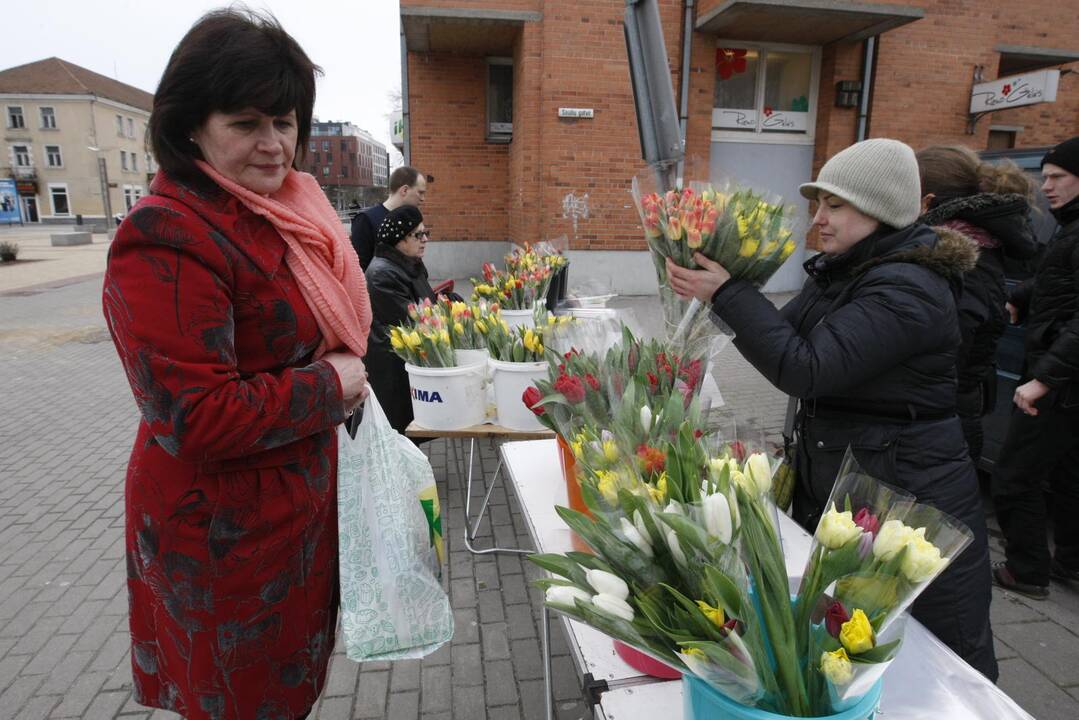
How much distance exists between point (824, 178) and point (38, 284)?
18.7 metres

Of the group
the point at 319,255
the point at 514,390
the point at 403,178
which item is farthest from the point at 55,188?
the point at 319,255

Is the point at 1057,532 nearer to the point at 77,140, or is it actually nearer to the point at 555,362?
the point at 555,362

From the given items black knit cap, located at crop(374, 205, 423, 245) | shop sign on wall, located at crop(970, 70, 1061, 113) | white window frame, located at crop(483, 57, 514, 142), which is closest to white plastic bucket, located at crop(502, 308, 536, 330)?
black knit cap, located at crop(374, 205, 423, 245)

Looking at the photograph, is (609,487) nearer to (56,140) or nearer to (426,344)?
(426,344)

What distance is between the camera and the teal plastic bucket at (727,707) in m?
0.89

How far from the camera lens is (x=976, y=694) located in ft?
4.04

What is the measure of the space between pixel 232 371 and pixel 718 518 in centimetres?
100

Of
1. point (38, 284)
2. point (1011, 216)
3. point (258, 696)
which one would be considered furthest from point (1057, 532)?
point (38, 284)

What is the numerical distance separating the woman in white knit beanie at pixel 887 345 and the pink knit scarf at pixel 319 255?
0.89 meters

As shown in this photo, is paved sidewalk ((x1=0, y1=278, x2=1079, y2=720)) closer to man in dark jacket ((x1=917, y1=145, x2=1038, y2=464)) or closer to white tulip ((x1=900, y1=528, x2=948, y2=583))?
white tulip ((x1=900, y1=528, x2=948, y2=583))

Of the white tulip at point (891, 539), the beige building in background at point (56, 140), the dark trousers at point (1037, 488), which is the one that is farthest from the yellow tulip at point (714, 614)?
the beige building in background at point (56, 140)

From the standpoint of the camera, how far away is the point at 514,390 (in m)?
2.97

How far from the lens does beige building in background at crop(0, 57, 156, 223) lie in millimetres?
53906

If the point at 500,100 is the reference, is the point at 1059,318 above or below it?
below
